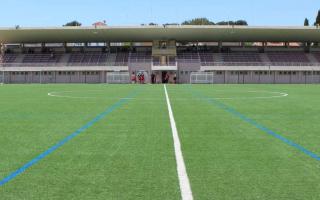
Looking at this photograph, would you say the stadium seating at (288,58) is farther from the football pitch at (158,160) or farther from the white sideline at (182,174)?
the white sideline at (182,174)

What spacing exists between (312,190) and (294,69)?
7047 cm

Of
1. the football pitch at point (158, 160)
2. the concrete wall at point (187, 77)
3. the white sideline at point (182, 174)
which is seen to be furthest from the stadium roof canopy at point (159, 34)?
the white sideline at point (182, 174)

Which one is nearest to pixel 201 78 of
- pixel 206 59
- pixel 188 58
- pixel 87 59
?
pixel 206 59

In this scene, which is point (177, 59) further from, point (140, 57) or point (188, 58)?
point (140, 57)

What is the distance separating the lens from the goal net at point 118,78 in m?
70.2

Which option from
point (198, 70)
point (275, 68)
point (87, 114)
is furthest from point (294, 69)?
point (87, 114)

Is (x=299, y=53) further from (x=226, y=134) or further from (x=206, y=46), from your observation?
(x=226, y=134)

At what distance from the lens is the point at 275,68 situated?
72.9 metres

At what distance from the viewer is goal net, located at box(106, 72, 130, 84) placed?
70.2 meters

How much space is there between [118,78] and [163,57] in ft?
31.2

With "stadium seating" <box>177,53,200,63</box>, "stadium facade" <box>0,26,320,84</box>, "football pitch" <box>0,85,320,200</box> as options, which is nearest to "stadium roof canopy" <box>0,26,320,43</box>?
"stadium facade" <box>0,26,320,84</box>

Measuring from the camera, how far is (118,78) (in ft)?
233

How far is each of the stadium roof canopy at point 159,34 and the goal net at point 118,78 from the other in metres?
6.65

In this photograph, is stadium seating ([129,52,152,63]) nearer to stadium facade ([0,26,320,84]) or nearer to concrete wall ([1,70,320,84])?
stadium facade ([0,26,320,84])
